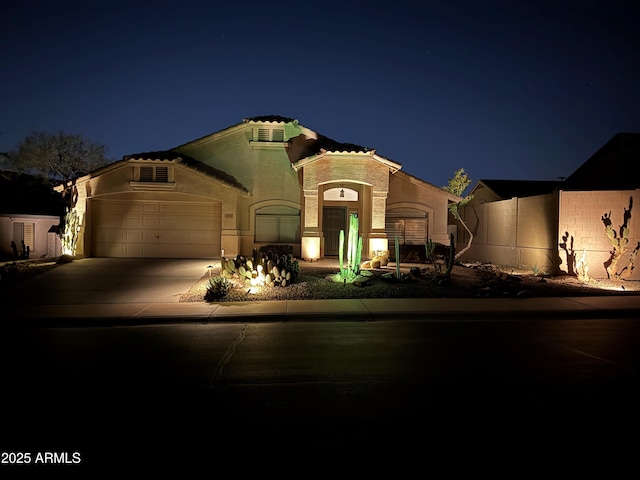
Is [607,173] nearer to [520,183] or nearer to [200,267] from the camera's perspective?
[520,183]

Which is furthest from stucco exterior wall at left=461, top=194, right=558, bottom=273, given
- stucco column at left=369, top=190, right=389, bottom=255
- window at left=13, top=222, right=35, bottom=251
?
window at left=13, top=222, right=35, bottom=251

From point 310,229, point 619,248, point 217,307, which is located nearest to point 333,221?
point 310,229

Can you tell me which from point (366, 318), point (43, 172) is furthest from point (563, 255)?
point (43, 172)

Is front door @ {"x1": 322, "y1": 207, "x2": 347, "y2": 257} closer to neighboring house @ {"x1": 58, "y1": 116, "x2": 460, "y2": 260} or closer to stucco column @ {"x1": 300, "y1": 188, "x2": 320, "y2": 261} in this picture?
neighboring house @ {"x1": 58, "y1": 116, "x2": 460, "y2": 260}

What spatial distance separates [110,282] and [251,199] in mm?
8036

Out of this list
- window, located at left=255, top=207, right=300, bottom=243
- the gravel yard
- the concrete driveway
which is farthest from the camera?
window, located at left=255, top=207, right=300, bottom=243

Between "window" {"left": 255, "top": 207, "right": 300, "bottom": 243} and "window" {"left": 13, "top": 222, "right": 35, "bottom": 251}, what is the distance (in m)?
13.0

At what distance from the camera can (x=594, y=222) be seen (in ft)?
48.1

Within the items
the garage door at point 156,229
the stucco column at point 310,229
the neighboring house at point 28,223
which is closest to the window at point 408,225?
the stucco column at point 310,229

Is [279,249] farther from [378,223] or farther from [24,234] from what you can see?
[24,234]

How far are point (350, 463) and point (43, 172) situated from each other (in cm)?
3212

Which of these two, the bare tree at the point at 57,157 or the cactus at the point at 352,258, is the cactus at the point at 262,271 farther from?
the bare tree at the point at 57,157

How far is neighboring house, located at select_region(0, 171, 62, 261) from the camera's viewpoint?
2216 cm

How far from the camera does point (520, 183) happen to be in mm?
30547
